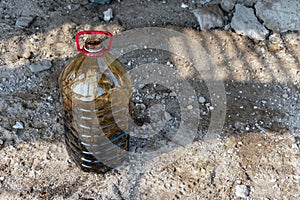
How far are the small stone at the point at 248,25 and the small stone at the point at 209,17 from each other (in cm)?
12

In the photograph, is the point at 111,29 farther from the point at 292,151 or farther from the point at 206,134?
the point at 292,151

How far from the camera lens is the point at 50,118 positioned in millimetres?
3113

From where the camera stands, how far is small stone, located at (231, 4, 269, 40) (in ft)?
12.2

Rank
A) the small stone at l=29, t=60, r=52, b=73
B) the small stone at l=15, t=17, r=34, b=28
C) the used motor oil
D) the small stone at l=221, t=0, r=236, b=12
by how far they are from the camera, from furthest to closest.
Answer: the small stone at l=221, t=0, r=236, b=12 < the small stone at l=15, t=17, r=34, b=28 < the small stone at l=29, t=60, r=52, b=73 < the used motor oil

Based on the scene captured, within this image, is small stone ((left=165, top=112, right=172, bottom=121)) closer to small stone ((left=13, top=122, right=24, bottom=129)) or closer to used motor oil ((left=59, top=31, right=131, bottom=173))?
used motor oil ((left=59, top=31, right=131, bottom=173))

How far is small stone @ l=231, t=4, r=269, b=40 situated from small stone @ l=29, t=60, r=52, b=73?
1.57 m

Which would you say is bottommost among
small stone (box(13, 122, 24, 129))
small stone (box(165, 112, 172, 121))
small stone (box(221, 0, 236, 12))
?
small stone (box(13, 122, 24, 129))

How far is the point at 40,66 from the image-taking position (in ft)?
11.1

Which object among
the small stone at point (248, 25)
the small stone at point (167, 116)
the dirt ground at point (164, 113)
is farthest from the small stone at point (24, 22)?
the small stone at point (248, 25)

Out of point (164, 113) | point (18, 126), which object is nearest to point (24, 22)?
point (18, 126)

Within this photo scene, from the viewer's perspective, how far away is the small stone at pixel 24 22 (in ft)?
12.2

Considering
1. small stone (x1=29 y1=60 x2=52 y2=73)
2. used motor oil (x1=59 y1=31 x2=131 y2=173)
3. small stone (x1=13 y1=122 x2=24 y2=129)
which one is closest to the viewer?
used motor oil (x1=59 y1=31 x2=131 y2=173)

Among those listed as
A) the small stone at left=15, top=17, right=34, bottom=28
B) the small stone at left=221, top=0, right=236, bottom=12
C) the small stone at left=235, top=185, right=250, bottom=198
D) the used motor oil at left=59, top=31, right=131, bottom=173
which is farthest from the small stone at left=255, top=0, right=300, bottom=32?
the small stone at left=15, top=17, right=34, bottom=28

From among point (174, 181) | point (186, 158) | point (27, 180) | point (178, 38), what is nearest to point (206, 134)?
point (186, 158)
